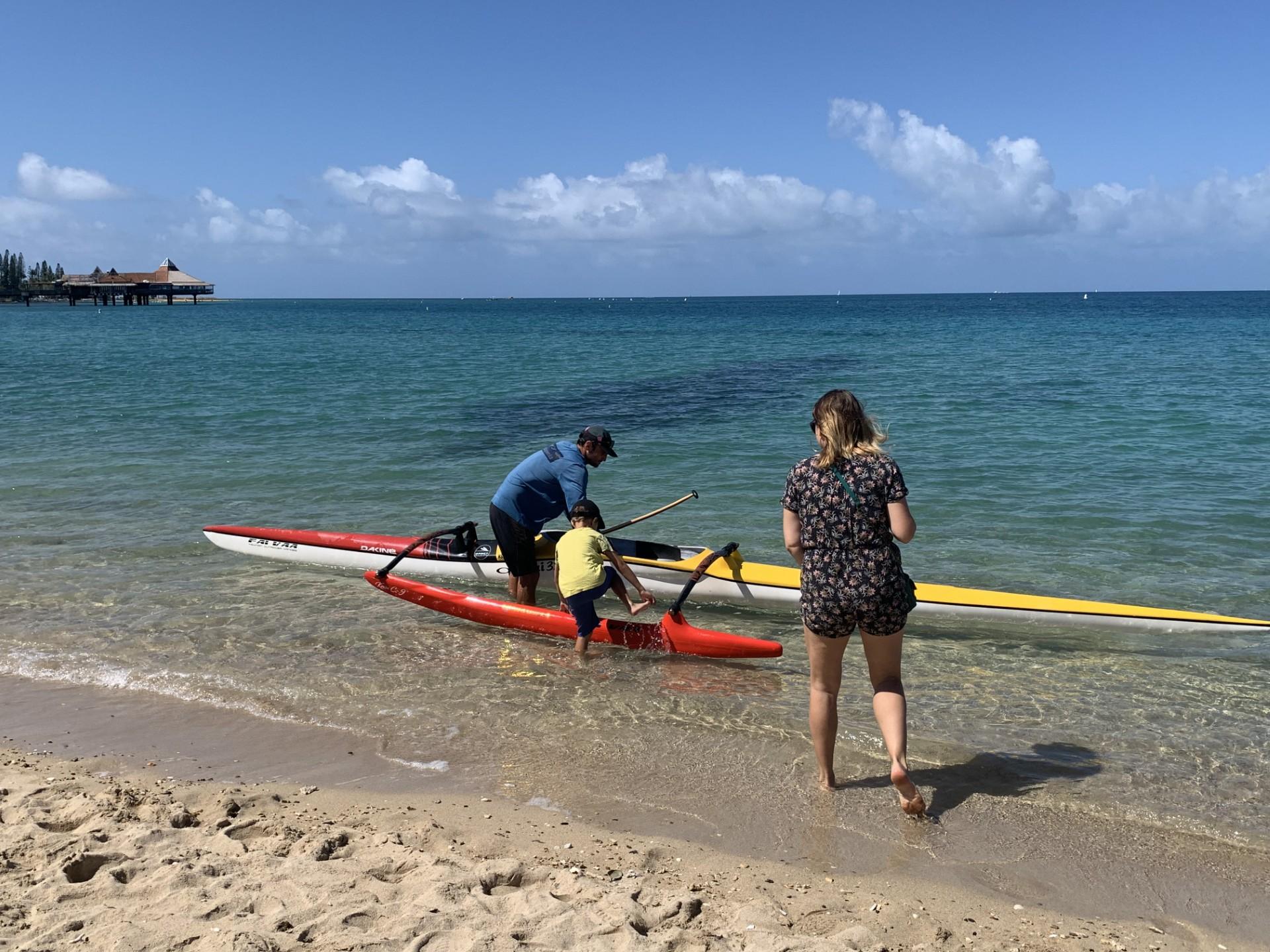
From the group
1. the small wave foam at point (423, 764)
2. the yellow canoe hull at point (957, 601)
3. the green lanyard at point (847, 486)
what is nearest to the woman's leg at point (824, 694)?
the green lanyard at point (847, 486)

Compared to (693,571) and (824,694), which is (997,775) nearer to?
(824,694)

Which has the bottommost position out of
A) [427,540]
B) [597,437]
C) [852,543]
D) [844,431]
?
[427,540]

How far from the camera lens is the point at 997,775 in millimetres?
5004

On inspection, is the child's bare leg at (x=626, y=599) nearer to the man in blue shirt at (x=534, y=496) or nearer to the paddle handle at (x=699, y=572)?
the paddle handle at (x=699, y=572)

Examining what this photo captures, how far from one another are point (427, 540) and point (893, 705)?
5.46 m

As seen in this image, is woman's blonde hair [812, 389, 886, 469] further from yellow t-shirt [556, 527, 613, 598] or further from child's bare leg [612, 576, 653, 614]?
child's bare leg [612, 576, 653, 614]

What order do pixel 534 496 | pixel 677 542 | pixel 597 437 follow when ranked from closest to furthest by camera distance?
pixel 597 437 → pixel 534 496 → pixel 677 542

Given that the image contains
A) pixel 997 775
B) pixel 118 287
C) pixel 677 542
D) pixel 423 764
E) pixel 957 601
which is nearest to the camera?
pixel 997 775

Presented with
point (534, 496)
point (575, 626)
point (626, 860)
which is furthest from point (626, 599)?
point (626, 860)

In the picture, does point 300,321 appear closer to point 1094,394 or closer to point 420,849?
point 1094,394

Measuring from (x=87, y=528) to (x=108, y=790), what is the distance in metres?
7.25

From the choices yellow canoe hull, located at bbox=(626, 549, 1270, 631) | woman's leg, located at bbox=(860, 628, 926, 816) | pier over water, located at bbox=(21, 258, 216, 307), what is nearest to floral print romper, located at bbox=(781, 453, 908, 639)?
woman's leg, located at bbox=(860, 628, 926, 816)

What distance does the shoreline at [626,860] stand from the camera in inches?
136

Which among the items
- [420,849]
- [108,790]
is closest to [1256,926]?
[420,849]
